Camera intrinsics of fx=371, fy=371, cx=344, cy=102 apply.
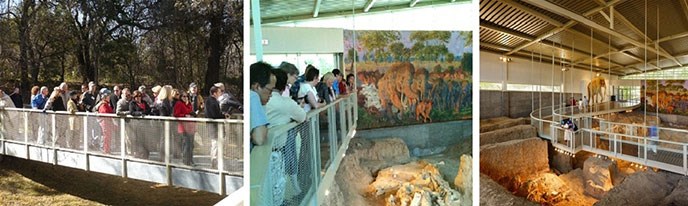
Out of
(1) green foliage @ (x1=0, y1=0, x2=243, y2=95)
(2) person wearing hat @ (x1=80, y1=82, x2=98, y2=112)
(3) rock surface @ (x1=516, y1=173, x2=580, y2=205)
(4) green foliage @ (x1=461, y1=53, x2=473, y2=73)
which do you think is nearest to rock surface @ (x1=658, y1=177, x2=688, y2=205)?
(3) rock surface @ (x1=516, y1=173, x2=580, y2=205)

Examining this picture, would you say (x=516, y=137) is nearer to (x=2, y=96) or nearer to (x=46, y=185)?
(x=2, y=96)

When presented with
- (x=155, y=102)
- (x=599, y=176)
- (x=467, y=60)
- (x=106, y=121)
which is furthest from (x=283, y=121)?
(x=106, y=121)

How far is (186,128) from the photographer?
2553mm

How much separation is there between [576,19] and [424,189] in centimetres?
90

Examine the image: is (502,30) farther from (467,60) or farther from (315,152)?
(315,152)

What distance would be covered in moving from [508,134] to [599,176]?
0.33 meters

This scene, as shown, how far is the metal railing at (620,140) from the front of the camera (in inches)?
48.3

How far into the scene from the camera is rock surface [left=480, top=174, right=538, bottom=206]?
1.47m

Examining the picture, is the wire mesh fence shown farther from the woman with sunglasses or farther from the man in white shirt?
the man in white shirt

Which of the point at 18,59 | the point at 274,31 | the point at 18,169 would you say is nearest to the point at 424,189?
the point at 274,31

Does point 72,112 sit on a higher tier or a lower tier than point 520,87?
lower

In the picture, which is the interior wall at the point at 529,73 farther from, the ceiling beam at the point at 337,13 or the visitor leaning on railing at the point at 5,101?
the visitor leaning on railing at the point at 5,101

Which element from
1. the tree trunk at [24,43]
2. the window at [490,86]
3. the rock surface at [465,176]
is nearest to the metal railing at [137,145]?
the tree trunk at [24,43]

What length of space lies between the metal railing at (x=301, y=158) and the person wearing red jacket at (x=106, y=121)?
1.35 meters
